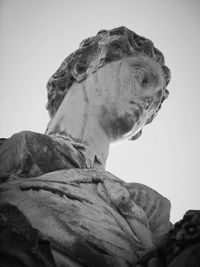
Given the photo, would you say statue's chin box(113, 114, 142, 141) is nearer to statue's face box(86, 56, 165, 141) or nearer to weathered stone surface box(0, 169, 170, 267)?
statue's face box(86, 56, 165, 141)

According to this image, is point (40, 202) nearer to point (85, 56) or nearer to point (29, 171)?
point (29, 171)

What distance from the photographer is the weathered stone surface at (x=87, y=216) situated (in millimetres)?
5453

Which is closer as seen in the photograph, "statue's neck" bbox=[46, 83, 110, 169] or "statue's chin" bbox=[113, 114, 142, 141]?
"statue's neck" bbox=[46, 83, 110, 169]

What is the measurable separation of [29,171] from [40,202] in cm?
85

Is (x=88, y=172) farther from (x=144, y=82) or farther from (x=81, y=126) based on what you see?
(x=144, y=82)

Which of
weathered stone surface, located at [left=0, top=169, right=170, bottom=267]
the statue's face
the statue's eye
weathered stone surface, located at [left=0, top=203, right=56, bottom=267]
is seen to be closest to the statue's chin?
the statue's face

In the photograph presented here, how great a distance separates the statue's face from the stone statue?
1cm

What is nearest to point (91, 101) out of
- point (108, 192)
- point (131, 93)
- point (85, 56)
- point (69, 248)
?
point (131, 93)

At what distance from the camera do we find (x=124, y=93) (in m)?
9.05

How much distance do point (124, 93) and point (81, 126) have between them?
82 cm

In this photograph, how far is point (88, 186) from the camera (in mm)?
6781

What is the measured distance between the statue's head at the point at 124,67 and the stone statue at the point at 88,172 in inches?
0.5

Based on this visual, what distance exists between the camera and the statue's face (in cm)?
880

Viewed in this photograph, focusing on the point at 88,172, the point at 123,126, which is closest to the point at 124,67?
the point at 123,126
